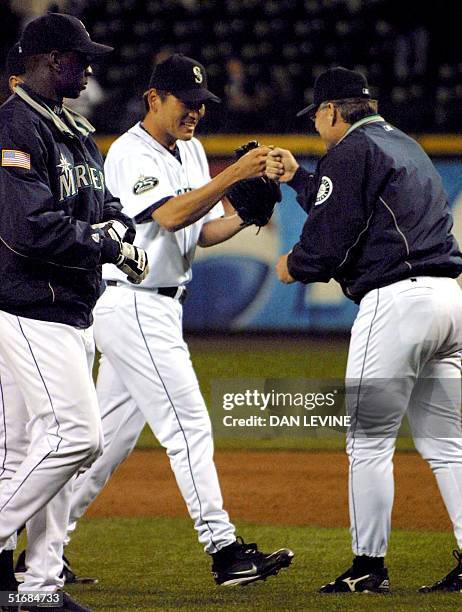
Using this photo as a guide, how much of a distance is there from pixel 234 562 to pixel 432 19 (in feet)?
37.9

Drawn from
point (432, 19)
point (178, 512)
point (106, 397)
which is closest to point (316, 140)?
point (432, 19)

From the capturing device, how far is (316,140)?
12438 mm

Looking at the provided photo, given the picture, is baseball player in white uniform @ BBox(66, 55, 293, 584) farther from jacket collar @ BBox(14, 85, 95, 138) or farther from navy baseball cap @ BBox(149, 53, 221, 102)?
jacket collar @ BBox(14, 85, 95, 138)

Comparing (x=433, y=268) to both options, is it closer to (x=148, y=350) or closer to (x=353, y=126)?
(x=353, y=126)

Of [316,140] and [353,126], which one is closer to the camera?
[353,126]

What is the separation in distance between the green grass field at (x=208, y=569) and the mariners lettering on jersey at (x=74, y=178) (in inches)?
62.6

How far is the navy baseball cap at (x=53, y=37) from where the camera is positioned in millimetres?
4145

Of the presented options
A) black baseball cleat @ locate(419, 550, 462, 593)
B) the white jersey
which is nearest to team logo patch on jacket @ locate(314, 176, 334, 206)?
the white jersey

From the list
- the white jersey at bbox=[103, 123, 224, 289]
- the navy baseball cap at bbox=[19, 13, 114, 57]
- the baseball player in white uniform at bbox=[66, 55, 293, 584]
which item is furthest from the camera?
the white jersey at bbox=[103, 123, 224, 289]

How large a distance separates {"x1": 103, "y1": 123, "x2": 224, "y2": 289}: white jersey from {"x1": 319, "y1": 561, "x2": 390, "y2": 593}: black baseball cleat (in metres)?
1.50

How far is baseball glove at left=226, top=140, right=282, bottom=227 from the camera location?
541 centimetres

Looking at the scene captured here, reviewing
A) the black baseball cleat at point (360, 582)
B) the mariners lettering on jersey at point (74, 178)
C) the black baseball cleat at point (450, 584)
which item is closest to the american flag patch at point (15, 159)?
the mariners lettering on jersey at point (74, 178)

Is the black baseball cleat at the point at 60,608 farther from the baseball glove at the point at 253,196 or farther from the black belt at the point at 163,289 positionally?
the baseball glove at the point at 253,196

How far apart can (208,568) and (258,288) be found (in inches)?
300
